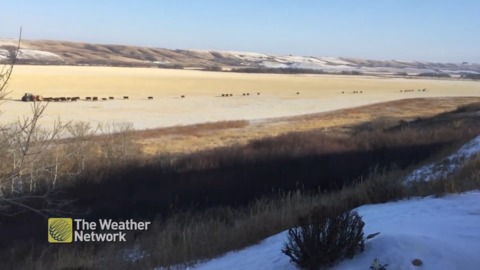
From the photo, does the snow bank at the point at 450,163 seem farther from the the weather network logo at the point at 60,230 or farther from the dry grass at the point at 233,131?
the dry grass at the point at 233,131

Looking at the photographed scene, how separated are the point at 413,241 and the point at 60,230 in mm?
8431

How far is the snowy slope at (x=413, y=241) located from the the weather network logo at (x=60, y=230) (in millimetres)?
5303

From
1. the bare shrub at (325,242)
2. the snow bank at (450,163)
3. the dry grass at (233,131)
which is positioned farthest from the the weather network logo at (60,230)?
the dry grass at (233,131)

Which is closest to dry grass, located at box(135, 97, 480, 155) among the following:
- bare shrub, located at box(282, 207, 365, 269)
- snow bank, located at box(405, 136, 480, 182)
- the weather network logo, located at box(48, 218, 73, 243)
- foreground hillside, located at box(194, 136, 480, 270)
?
the weather network logo, located at box(48, 218, 73, 243)

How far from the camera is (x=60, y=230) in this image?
10.7 metres

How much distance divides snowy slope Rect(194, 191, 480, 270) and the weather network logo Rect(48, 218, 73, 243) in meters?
5.30

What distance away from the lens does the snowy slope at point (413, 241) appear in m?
4.40

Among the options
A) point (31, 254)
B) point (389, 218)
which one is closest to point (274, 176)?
point (31, 254)

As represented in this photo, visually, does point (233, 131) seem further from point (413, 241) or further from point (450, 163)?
point (413, 241)

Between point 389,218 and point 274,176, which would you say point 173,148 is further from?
point 389,218

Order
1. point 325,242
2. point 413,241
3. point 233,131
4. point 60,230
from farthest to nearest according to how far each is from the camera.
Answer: point 233,131 → point 60,230 → point 325,242 → point 413,241

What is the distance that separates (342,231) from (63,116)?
41.5m

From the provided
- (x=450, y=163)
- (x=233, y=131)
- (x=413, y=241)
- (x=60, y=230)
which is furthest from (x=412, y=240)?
(x=233, y=131)

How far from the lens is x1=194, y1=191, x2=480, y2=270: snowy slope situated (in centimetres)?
440
